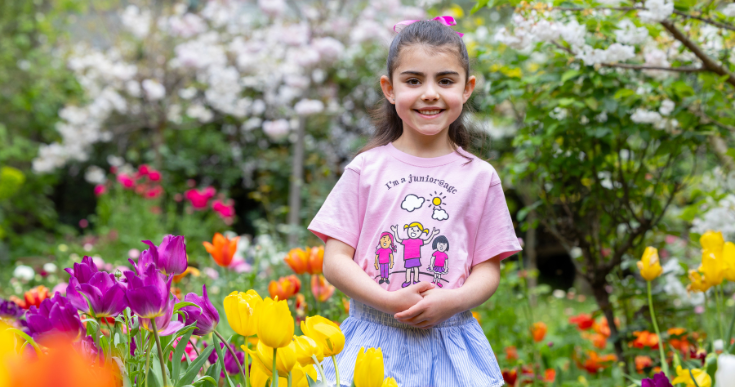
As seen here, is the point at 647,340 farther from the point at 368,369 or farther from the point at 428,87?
the point at 368,369

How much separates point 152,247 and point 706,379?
3.42 feet

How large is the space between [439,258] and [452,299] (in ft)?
0.37

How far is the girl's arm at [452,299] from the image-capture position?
3.33ft

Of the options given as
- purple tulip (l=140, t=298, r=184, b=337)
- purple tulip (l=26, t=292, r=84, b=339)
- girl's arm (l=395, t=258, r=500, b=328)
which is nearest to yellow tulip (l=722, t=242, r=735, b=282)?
girl's arm (l=395, t=258, r=500, b=328)

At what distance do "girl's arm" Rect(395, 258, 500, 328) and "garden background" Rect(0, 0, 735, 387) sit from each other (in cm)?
39

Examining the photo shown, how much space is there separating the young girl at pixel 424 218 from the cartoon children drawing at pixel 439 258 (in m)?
0.02

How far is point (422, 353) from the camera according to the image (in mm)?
1123

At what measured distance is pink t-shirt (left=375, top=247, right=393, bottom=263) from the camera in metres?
1.15

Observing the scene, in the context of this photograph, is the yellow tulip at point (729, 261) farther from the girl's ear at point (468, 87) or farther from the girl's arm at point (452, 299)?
the girl's ear at point (468, 87)

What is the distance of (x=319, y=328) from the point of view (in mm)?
814

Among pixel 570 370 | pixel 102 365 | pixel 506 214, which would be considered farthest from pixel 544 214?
pixel 102 365

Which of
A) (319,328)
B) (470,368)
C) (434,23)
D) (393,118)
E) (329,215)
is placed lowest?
(470,368)

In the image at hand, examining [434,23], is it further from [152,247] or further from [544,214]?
[544,214]

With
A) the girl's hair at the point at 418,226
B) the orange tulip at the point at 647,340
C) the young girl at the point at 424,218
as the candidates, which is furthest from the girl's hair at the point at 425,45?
the orange tulip at the point at 647,340
